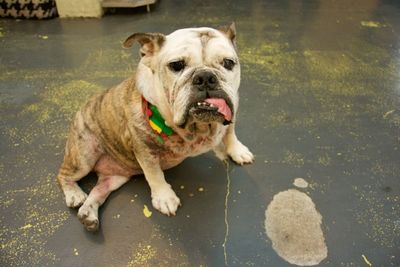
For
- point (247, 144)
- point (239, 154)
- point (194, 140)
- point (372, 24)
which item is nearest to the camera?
point (194, 140)

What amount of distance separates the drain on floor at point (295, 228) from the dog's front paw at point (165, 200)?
0.59m

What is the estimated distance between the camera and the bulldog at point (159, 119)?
1706 millimetres

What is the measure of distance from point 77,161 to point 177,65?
1012mm

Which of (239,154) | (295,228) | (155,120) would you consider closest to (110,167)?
(155,120)

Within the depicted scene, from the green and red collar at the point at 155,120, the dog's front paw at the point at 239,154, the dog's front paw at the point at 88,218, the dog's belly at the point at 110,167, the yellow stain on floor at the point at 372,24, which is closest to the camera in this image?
the green and red collar at the point at 155,120

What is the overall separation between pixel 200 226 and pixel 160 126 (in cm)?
68

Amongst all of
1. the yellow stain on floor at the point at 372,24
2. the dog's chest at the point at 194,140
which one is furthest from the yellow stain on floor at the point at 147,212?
the yellow stain on floor at the point at 372,24

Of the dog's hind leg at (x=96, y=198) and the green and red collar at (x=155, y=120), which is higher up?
the green and red collar at (x=155, y=120)

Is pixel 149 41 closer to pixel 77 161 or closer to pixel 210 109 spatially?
pixel 210 109

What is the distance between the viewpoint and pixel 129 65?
3758mm

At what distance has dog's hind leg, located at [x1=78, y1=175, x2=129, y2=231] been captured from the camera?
6.73 ft

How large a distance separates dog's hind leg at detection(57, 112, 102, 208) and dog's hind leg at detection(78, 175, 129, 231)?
0.09 metres

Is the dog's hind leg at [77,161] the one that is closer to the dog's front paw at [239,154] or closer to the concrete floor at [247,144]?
the concrete floor at [247,144]

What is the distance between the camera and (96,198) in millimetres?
2191
